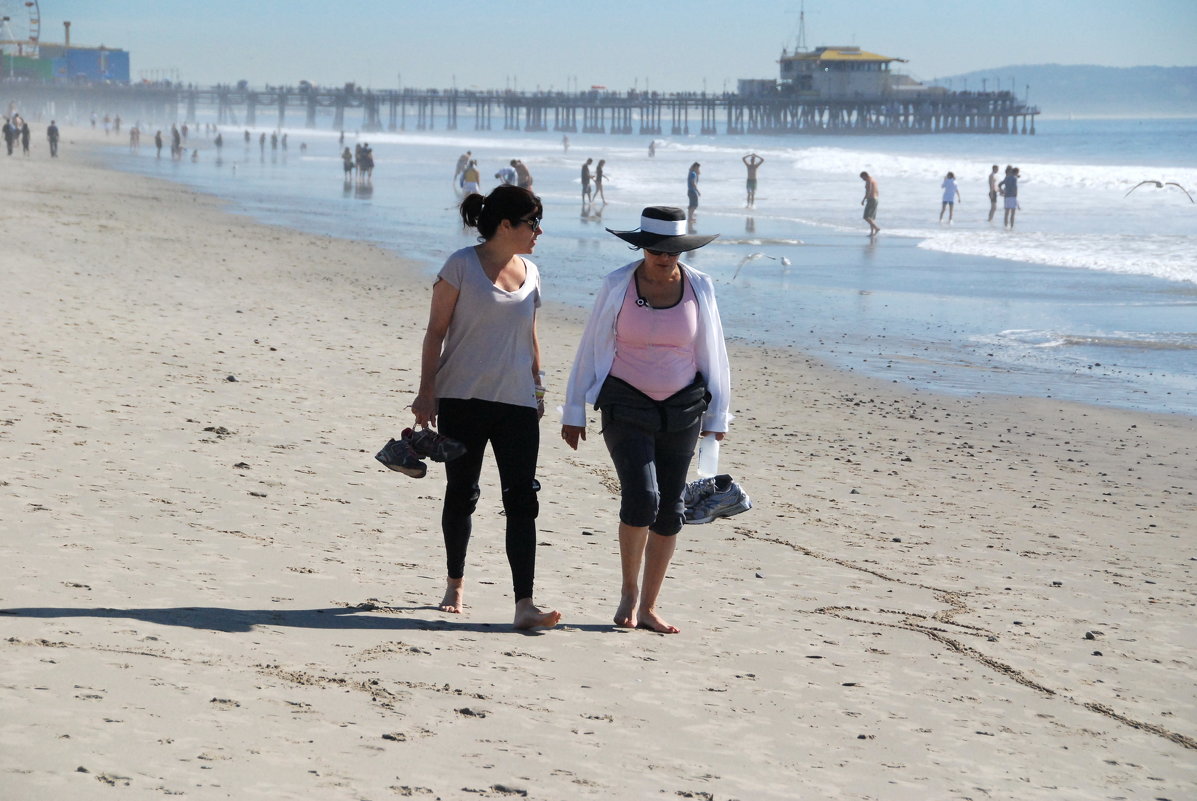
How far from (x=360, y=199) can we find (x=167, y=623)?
3017 cm

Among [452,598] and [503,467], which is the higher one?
[503,467]

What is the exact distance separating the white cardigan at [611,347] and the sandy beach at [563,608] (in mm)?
798

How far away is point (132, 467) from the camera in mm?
6039

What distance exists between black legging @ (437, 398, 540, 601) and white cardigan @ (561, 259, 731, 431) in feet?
0.52

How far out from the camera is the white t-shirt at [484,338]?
4.17 metres

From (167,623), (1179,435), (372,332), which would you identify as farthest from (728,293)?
(167,623)

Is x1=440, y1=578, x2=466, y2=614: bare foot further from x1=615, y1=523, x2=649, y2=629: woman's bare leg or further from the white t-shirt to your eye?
the white t-shirt

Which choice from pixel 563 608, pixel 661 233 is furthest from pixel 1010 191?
pixel 661 233

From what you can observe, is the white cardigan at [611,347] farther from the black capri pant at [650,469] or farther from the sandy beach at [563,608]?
the sandy beach at [563,608]

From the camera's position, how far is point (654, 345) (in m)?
4.24

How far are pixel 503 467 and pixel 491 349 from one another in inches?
15.6

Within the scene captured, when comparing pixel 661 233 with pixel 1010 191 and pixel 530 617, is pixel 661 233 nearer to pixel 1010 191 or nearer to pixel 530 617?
pixel 530 617

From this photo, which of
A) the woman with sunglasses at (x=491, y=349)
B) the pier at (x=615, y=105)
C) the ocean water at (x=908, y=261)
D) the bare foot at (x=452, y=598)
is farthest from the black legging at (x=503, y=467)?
the pier at (x=615, y=105)

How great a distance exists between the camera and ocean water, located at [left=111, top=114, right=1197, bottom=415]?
11.9 meters
